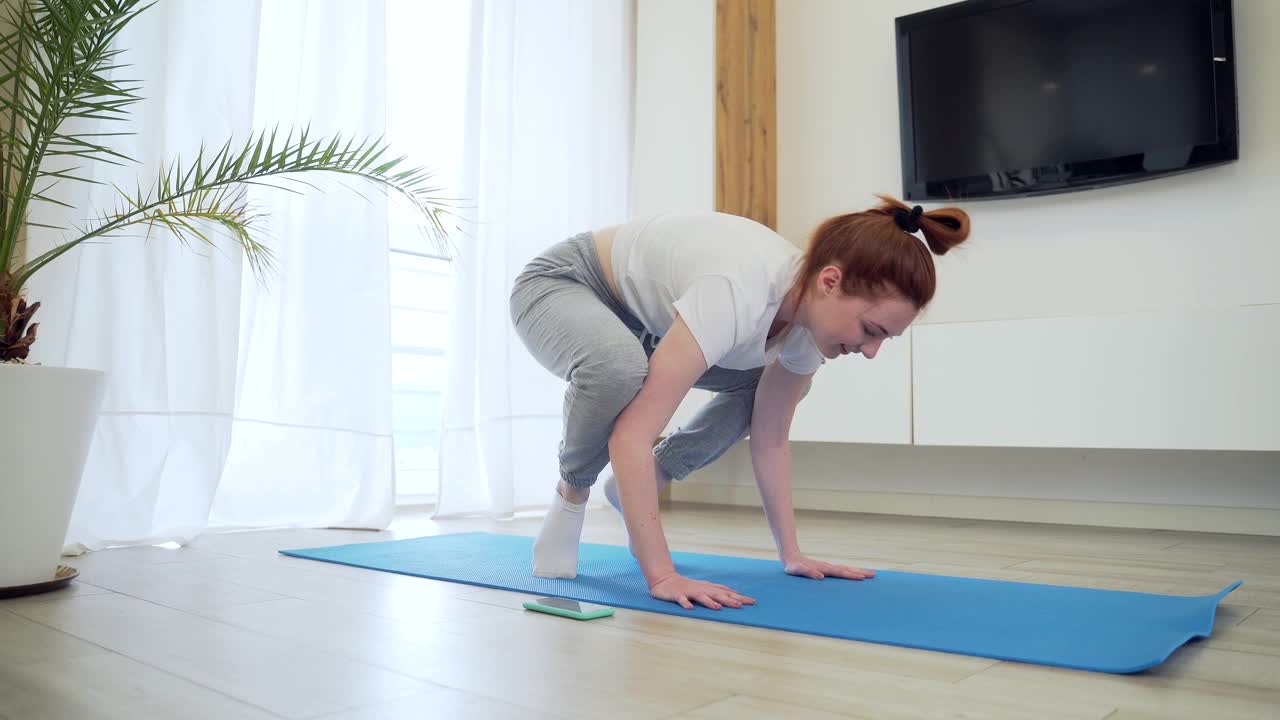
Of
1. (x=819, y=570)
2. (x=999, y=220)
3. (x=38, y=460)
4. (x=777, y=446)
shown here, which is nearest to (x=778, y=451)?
(x=777, y=446)

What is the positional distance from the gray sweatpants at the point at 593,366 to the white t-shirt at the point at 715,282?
3.0 inches

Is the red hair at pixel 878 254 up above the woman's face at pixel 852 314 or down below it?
above

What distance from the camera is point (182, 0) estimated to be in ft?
7.61

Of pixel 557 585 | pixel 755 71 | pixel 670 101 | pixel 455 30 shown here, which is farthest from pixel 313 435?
pixel 755 71

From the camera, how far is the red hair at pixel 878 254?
1.42 meters

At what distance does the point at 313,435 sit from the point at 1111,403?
2.22m

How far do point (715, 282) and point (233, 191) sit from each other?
147 cm

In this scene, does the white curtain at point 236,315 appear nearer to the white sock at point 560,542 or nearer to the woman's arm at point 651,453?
the white sock at point 560,542

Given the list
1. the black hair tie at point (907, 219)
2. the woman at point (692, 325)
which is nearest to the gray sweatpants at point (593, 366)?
the woman at point (692, 325)

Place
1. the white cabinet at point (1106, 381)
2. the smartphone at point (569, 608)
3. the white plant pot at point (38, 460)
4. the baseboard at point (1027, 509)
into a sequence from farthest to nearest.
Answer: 1. the baseboard at point (1027, 509)
2. the white cabinet at point (1106, 381)
3. the white plant pot at point (38, 460)
4. the smartphone at point (569, 608)

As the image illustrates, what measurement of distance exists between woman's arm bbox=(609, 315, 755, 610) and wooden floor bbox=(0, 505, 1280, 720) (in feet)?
0.29

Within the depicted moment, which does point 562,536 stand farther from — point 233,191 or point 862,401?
point 862,401

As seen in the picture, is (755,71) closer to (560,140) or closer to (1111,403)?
(560,140)

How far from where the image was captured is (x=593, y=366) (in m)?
1.51
